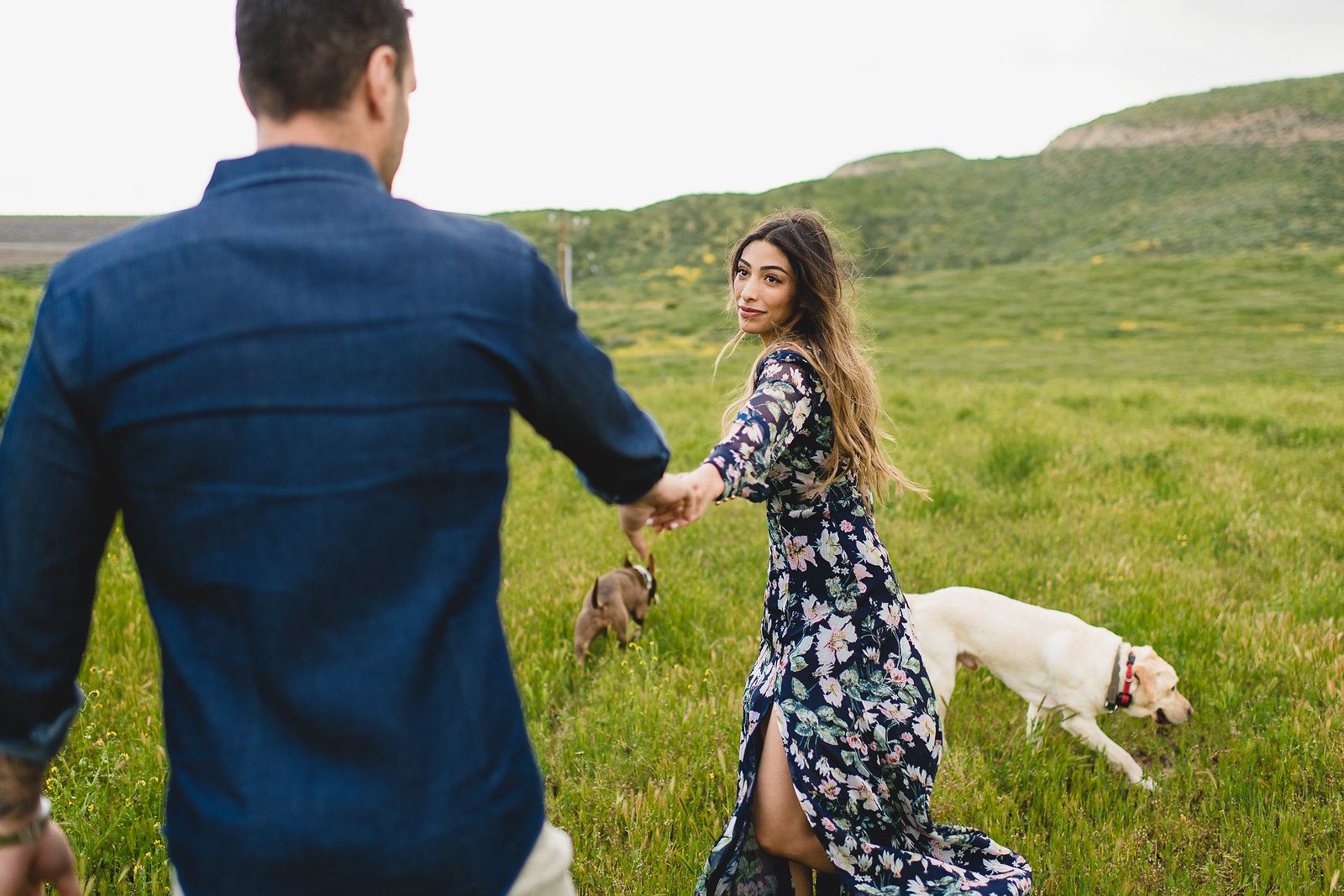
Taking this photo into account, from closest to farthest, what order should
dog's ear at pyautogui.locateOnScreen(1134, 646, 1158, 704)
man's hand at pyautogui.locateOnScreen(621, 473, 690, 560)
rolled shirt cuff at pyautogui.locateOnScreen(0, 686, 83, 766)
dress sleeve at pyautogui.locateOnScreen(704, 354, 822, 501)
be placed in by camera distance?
rolled shirt cuff at pyautogui.locateOnScreen(0, 686, 83, 766) < man's hand at pyautogui.locateOnScreen(621, 473, 690, 560) < dress sleeve at pyautogui.locateOnScreen(704, 354, 822, 501) < dog's ear at pyautogui.locateOnScreen(1134, 646, 1158, 704)

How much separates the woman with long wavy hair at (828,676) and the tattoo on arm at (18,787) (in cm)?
203

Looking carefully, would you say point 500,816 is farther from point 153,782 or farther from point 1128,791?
point 1128,791

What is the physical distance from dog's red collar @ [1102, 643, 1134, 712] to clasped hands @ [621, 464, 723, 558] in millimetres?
3280

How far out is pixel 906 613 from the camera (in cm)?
336

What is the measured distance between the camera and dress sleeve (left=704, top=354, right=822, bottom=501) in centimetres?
251

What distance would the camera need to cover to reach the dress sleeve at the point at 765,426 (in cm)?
251

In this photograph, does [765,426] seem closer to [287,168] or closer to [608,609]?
[287,168]

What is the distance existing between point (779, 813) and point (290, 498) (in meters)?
2.42

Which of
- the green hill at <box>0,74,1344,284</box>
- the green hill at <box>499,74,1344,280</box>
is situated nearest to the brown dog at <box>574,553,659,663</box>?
the green hill at <box>0,74,1344,284</box>

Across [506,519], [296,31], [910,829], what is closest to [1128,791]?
[910,829]

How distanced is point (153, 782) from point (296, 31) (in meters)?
3.66

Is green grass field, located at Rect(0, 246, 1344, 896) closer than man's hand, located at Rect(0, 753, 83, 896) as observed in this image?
No

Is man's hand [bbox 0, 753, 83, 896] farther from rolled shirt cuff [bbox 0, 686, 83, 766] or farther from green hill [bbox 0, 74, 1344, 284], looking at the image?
green hill [bbox 0, 74, 1344, 284]

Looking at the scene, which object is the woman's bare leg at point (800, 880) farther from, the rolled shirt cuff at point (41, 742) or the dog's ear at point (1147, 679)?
the rolled shirt cuff at point (41, 742)
